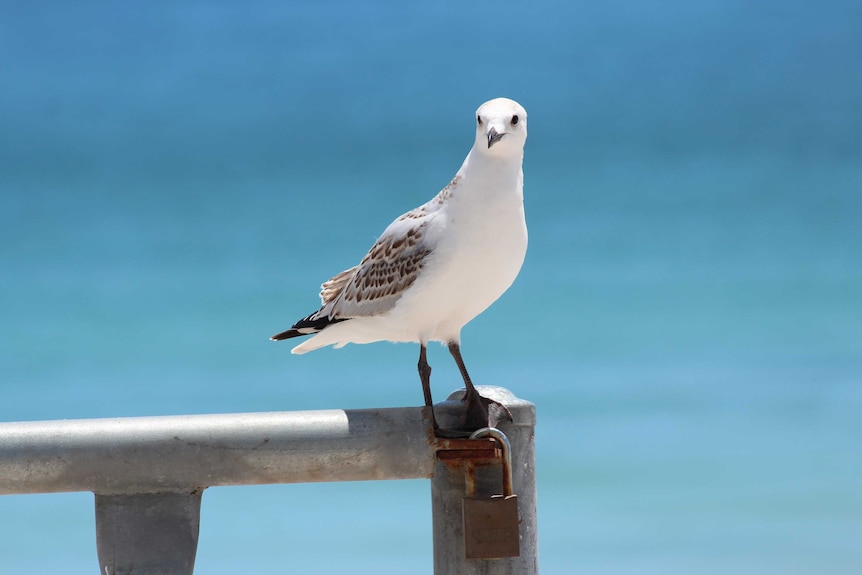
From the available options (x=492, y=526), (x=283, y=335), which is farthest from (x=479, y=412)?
(x=283, y=335)

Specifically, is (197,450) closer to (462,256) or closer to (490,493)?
(490,493)

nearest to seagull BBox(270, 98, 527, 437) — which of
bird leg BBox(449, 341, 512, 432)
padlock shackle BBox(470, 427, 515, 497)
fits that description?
bird leg BBox(449, 341, 512, 432)

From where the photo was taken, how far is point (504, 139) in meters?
3.47

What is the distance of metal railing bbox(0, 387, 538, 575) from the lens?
9.78 ft

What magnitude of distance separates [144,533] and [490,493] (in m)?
1.13

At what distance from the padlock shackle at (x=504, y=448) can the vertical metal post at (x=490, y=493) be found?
3.0 inches

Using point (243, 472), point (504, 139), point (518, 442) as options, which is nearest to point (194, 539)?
point (243, 472)

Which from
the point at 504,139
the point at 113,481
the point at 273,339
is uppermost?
the point at 504,139

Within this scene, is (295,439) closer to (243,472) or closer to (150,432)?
(243,472)

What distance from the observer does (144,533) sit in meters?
3.08

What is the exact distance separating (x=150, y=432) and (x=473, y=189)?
4.64ft

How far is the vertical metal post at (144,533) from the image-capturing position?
3061 mm

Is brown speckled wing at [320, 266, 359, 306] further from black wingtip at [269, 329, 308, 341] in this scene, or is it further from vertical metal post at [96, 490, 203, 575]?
vertical metal post at [96, 490, 203, 575]

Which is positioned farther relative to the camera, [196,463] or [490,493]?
[490,493]
